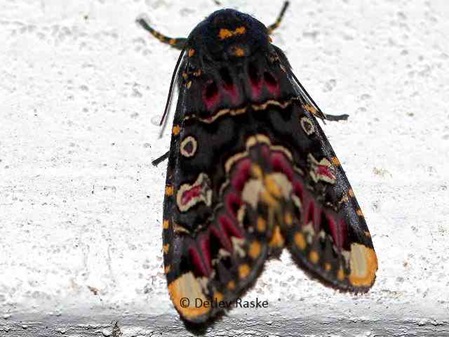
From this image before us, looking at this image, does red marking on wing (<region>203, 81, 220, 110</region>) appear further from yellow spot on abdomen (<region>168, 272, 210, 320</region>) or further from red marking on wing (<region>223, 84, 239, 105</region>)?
yellow spot on abdomen (<region>168, 272, 210, 320</region>)

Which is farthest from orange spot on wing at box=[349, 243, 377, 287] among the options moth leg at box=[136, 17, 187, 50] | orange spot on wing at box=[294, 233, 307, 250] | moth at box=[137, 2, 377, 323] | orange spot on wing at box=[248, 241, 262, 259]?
moth leg at box=[136, 17, 187, 50]

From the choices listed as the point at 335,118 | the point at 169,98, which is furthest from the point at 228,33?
the point at 335,118

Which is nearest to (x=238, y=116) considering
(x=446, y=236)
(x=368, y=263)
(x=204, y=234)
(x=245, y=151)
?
(x=245, y=151)

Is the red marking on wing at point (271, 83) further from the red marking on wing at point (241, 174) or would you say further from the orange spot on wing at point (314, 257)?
the orange spot on wing at point (314, 257)

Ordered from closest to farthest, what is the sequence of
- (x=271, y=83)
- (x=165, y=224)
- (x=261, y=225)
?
(x=261, y=225) < (x=165, y=224) < (x=271, y=83)

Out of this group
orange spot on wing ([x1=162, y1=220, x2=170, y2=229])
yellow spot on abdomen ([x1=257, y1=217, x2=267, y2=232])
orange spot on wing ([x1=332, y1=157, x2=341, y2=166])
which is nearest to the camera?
yellow spot on abdomen ([x1=257, y1=217, x2=267, y2=232])

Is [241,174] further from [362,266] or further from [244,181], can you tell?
[362,266]

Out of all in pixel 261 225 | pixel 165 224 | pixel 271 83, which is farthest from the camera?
pixel 271 83
